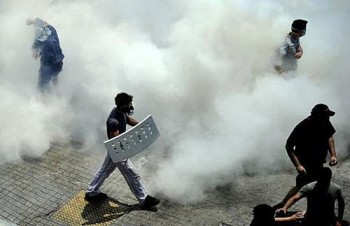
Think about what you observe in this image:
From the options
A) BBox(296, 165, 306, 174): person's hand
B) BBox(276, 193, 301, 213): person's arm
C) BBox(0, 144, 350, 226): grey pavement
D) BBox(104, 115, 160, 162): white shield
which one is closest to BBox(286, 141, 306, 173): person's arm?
BBox(296, 165, 306, 174): person's hand

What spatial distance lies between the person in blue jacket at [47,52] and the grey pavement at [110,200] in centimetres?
190

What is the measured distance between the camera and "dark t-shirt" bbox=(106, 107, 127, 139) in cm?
655

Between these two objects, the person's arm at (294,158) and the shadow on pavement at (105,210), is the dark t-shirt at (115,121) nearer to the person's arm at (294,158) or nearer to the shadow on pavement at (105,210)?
the shadow on pavement at (105,210)

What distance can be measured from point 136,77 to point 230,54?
1664 millimetres

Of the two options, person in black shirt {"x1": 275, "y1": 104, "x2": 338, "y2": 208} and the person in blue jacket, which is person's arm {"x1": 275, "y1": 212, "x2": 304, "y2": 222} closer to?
person in black shirt {"x1": 275, "y1": 104, "x2": 338, "y2": 208}

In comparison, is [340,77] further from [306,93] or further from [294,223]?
[294,223]

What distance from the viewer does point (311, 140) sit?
19.6ft

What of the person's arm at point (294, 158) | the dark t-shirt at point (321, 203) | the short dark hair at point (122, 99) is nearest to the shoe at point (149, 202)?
the short dark hair at point (122, 99)

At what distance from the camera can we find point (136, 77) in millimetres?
9078

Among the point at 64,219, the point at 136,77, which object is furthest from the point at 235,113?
the point at 64,219

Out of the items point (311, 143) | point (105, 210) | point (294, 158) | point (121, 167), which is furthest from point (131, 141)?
point (311, 143)

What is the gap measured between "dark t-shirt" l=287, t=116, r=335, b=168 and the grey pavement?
34.1 inches

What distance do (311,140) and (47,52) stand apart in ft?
16.2

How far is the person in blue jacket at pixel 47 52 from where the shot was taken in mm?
9164
